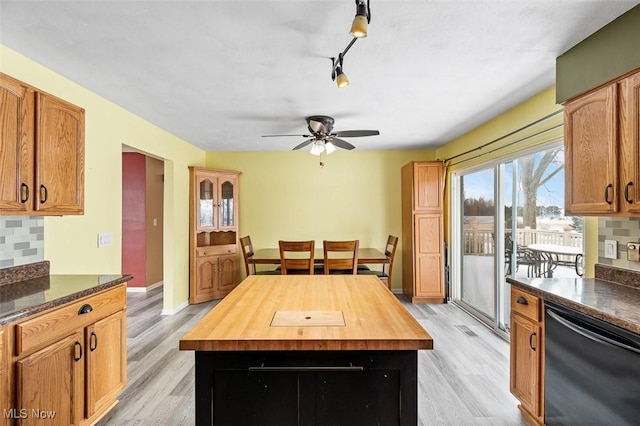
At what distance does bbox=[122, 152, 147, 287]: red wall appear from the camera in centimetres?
528

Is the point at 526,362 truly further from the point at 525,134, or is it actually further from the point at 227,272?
the point at 227,272

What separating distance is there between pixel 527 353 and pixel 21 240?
10.8 ft

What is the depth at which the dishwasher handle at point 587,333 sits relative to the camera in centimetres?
135

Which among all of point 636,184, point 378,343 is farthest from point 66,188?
point 636,184

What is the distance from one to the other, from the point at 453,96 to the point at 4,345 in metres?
3.32

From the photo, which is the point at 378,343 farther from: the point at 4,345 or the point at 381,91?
the point at 381,91

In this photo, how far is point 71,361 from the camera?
5.59 feet

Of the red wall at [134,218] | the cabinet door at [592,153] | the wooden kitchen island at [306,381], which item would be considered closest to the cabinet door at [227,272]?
the red wall at [134,218]

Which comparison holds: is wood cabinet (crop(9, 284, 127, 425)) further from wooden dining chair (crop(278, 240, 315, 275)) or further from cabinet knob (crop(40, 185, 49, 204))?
wooden dining chair (crop(278, 240, 315, 275))

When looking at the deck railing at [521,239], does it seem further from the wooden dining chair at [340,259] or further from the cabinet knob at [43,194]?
the cabinet knob at [43,194]

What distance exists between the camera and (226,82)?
8.27ft

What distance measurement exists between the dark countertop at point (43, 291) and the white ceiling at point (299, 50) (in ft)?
4.77

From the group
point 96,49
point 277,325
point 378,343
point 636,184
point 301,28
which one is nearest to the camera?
point 378,343

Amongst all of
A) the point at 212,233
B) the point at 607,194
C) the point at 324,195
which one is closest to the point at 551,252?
the point at 607,194
